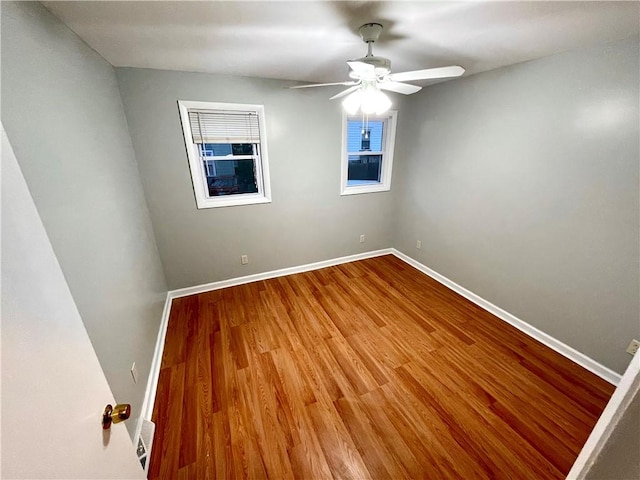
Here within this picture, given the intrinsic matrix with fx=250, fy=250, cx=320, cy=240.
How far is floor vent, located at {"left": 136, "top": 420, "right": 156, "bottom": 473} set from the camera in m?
1.34

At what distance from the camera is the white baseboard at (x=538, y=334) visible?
1883mm

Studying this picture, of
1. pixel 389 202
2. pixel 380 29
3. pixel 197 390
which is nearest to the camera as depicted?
pixel 380 29

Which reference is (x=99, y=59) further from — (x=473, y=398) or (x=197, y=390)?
(x=473, y=398)

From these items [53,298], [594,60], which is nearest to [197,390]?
[53,298]

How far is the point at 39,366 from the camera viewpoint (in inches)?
19.2

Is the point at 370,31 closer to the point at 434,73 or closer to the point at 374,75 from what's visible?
the point at 374,75

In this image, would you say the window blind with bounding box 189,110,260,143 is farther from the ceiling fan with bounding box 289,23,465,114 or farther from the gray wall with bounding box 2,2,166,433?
the ceiling fan with bounding box 289,23,465,114

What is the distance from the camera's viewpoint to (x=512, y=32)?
59.9 inches

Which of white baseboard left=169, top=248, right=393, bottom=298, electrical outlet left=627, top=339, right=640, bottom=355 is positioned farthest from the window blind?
electrical outlet left=627, top=339, right=640, bottom=355

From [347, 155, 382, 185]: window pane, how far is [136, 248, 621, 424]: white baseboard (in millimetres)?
1131

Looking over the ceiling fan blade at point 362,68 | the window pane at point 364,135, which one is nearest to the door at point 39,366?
the ceiling fan blade at point 362,68

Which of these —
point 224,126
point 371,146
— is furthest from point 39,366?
point 371,146

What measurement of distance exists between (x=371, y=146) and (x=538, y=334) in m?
2.77

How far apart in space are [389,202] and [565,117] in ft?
6.68
